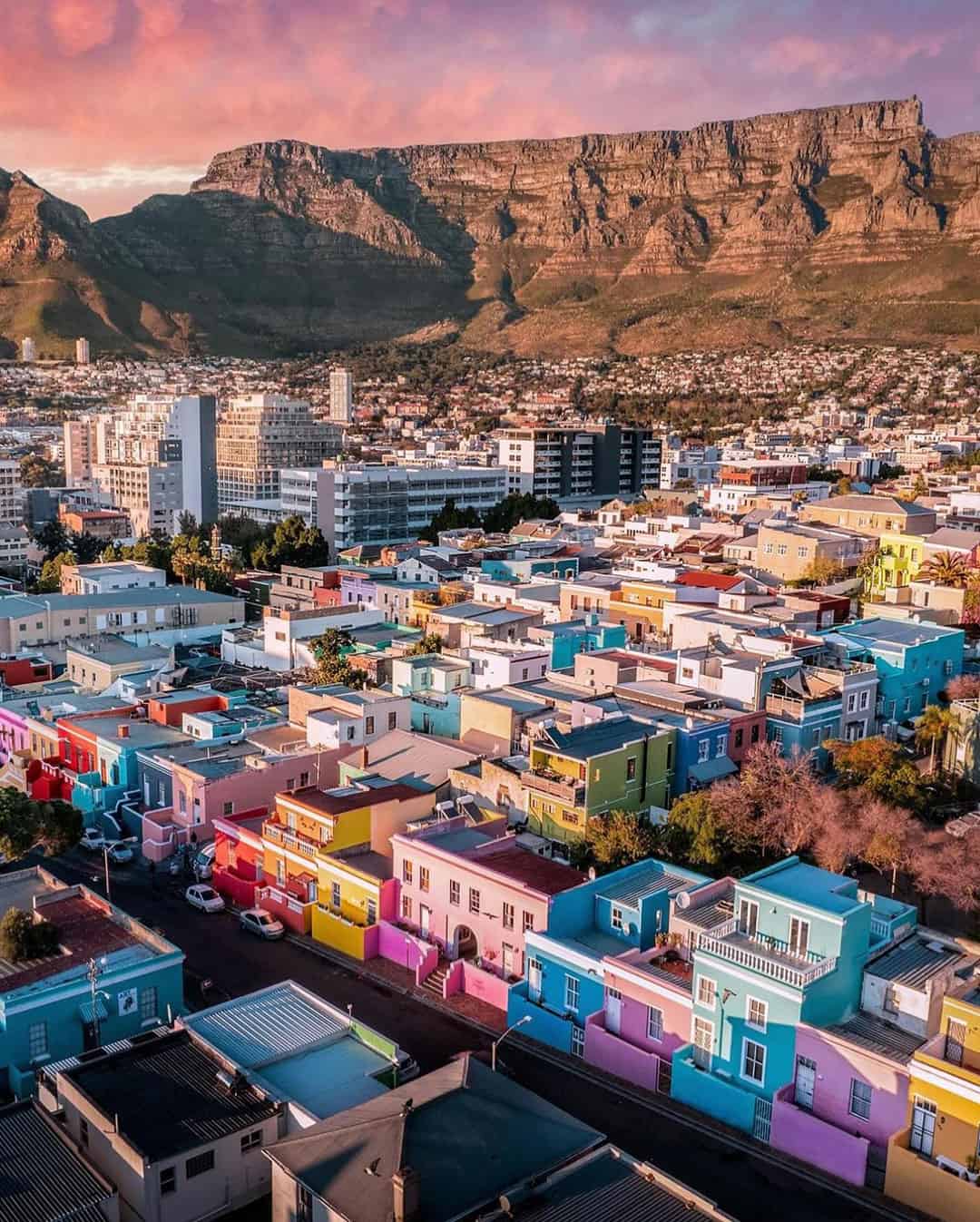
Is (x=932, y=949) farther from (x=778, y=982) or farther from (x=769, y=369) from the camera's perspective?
(x=769, y=369)

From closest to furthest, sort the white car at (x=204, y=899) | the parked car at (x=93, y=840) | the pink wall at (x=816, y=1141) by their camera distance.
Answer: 1. the pink wall at (x=816, y=1141)
2. the white car at (x=204, y=899)
3. the parked car at (x=93, y=840)

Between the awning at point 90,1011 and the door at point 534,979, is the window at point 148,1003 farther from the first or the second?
the door at point 534,979

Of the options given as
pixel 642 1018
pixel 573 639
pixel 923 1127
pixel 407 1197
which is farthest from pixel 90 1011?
pixel 573 639

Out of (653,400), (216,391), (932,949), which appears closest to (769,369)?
(653,400)

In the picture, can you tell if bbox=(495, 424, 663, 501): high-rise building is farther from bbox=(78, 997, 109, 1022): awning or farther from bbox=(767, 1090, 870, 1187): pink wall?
bbox=(767, 1090, 870, 1187): pink wall

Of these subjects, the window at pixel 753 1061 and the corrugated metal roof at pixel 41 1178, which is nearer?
the corrugated metal roof at pixel 41 1178

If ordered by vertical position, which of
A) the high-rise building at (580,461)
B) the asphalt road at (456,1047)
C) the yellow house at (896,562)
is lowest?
the asphalt road at (456,1047)

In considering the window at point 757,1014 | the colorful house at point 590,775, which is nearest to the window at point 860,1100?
the window at point 757,1014
